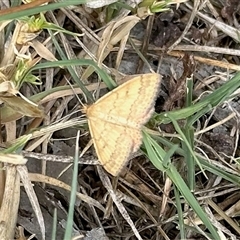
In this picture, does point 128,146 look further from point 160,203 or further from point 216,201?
point 216,201

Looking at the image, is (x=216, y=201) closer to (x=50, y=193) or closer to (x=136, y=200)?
(x=136, y=200)

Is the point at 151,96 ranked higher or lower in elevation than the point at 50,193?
higher

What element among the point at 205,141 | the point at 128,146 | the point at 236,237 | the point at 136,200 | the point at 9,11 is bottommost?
the point at 236,237

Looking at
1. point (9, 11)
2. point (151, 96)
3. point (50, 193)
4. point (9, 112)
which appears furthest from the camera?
point (50, 193)

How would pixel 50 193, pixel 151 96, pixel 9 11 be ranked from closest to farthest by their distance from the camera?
pixel 9 11 → pixel 151 96 → pixel 50 193

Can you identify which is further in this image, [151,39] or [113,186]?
[151,39]

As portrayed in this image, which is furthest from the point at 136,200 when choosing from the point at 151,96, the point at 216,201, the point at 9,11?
the point at 9,11

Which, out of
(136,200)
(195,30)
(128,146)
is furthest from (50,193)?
(195,30)
